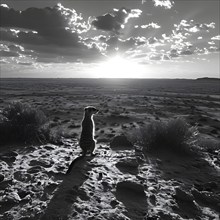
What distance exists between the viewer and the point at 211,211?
4.53 meters

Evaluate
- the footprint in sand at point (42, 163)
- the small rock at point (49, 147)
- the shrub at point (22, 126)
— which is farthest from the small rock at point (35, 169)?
the shrub at point (22, 126)

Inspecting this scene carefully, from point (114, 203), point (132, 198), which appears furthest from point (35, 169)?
point (132, 198)

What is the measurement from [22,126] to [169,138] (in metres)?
4.53

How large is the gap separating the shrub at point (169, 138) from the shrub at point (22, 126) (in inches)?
126

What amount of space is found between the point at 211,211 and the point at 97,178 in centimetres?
227

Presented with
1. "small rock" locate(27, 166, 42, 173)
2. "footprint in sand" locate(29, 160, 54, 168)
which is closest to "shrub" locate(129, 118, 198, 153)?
"footprint in sand" locate(29, 160, 54, 168)

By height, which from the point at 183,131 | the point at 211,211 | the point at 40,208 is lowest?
the point at 211,211

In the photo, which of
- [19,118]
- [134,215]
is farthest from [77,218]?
[19,118]

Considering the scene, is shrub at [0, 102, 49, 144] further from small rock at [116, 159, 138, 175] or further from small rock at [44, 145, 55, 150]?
small rock at [116, 159, 138, 175]

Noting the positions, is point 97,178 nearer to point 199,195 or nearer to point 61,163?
point 61,163

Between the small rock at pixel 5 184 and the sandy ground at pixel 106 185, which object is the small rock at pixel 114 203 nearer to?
the sandy ground at pixel 106 185

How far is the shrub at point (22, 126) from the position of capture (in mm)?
7844

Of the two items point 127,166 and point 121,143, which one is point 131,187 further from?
point 121,143

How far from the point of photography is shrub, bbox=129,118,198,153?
7.48m
